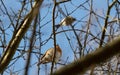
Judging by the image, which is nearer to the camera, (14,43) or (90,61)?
(90,61)

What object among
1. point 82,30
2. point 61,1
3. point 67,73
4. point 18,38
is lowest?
point 67,73

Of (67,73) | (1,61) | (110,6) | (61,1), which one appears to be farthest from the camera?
(110,6)

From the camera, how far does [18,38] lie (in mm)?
1952

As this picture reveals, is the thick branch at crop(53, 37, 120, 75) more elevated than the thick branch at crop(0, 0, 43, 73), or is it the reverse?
the thick branch at crop(0, 0, 43, 73)

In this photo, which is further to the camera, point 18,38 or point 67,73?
point 18,38

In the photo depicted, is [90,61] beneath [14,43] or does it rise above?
beneath

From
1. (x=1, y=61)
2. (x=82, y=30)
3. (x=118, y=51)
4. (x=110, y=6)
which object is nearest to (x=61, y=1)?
(x=82, y=30)

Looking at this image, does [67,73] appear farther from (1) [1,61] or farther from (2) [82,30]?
(2) [82,30]

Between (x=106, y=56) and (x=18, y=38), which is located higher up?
(x=18, y=38)

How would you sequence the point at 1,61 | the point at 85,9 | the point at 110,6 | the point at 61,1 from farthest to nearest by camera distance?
the point at 85,9 < the point at 110,6 < the point at 61,1 < the point at 1,61

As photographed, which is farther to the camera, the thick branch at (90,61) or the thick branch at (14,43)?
the thick branch at (14,43)

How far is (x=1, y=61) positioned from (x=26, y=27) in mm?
277

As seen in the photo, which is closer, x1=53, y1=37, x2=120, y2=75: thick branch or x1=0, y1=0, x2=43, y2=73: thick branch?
x1=53, y1=37, x2=120, y2=75: thick branch

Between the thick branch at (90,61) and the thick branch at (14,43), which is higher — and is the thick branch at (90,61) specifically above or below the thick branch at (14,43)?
below
